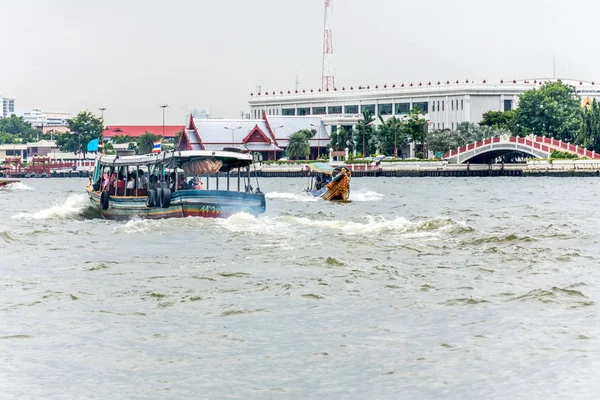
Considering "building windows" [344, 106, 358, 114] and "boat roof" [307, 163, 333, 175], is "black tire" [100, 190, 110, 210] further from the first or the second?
"building windows" [344, 106, 358, 114]

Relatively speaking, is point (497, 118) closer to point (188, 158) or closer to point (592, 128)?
point (592, 128)

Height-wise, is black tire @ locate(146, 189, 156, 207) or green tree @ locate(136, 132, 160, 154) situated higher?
green tree @ locate(136, 132, 160, 154)

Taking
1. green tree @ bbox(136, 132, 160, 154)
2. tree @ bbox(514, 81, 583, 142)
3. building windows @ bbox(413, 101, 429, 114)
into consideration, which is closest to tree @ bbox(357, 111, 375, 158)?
building windows @ bbox(413, 101, 429, 114)

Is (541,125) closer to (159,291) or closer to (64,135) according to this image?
(64,135)

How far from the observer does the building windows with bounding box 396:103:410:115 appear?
496 feet

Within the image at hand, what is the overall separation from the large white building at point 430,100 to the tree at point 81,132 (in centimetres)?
3461

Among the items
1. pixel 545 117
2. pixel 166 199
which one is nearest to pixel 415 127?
pixel 545 117

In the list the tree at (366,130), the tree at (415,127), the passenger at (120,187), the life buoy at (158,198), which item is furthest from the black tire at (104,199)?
the tree at (366,130)

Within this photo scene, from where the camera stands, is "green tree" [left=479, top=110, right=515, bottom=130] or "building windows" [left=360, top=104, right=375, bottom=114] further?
"building windows" [left=360, top=104, right=375, bottom=114]

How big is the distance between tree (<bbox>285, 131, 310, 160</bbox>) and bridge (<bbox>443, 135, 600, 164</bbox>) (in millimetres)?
27491

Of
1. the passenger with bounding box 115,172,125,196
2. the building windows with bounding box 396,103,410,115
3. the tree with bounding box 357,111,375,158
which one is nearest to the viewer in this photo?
the passenger with bounding box 115,172,125,196

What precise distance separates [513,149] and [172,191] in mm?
75158

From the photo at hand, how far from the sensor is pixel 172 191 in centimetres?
3497

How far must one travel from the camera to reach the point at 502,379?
12758mm
